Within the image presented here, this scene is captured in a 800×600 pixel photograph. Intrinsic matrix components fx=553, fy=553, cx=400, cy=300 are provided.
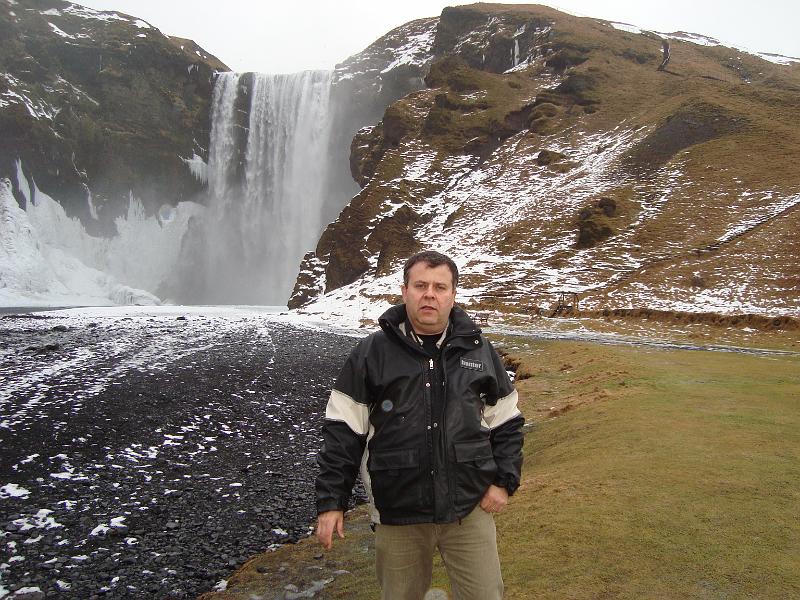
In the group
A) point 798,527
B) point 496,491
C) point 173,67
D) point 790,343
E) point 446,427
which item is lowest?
point 790,343

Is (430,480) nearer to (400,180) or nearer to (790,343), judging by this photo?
(790,343)

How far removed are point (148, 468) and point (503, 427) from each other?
349 inches

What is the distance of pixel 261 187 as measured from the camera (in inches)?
4075

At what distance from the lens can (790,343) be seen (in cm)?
2536

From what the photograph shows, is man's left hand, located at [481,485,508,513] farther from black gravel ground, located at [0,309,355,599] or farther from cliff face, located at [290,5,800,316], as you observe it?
cliff face, located at [290,5,800,316]

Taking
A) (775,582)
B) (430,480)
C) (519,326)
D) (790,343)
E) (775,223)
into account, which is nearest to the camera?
(430,480)

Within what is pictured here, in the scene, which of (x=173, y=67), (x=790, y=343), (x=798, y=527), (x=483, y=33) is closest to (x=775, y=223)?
(x=790, y=343)

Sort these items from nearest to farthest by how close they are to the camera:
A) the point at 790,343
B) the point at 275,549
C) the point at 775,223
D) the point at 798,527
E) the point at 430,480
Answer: the point at 430,480
the point at 798,527
the point at 275,549
the point at 790,343
the point at 775,223

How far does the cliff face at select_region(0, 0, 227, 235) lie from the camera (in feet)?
309

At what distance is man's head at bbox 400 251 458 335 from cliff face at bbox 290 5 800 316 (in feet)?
118

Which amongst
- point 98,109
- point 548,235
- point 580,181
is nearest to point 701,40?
point 580,181

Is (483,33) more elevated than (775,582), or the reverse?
(483,33)

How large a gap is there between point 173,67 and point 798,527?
405 feet

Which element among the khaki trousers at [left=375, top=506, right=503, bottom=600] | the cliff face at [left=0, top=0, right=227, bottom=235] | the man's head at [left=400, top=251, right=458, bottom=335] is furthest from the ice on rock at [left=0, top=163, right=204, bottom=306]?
the khaki trousers at [left=375, top=506, right=503, bottom=600]
